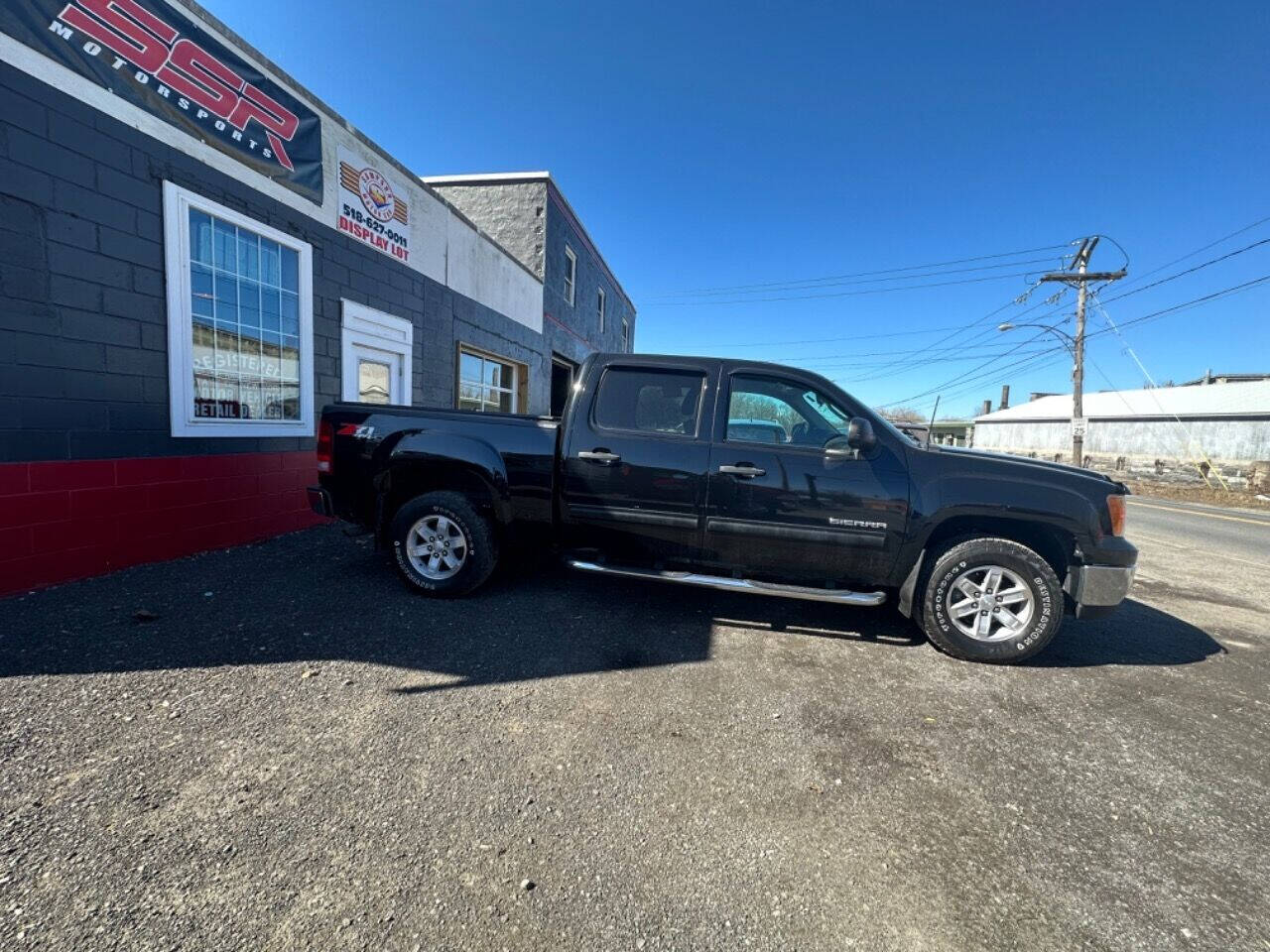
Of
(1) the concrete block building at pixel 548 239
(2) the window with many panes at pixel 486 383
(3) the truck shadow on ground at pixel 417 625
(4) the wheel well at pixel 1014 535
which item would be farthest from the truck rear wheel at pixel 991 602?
(1) the concrete block building at pixel 548 239

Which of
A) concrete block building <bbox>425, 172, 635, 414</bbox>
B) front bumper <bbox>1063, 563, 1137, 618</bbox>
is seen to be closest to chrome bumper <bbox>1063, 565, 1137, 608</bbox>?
front bumper <bbox>1063, 563, 1137, 618</bbox>

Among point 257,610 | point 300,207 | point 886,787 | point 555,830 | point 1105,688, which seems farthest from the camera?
point 300,207

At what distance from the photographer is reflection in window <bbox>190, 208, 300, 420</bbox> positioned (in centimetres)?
504

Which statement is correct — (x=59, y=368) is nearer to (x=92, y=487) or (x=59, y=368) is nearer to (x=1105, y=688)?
(x=92, y=487)

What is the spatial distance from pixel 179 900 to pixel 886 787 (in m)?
2.56

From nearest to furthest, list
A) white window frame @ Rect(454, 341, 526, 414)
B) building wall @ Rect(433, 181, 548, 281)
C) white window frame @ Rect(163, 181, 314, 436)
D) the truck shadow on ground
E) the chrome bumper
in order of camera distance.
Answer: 1. the truck shadow on ground
2. the chrome bumper
3. white window frame @ Rect(163, 181, 314, 436)
4. white window frame @ Rect(454, 341, 526, 414)
5. building wall @ Rect(433, 181, 548, 281)

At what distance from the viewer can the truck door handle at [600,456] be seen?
3.88m

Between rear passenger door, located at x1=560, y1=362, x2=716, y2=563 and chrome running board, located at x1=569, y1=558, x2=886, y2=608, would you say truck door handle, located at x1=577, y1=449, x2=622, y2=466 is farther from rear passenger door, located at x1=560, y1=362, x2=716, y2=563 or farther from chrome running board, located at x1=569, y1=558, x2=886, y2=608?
chrome running board, located at x1=569, y1=558, x2=886, y2=608

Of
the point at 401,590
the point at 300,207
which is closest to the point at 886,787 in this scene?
the point at 401,590

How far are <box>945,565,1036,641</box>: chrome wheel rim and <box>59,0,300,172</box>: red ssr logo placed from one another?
7.57 metres

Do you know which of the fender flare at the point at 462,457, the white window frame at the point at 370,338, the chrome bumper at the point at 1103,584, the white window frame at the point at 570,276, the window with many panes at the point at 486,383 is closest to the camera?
the chrome bumper at the point at 1103,584

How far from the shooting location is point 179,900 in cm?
159

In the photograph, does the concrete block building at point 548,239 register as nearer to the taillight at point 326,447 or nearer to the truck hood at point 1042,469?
the taillight at point 326,447

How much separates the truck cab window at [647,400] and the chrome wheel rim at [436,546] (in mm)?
1453
